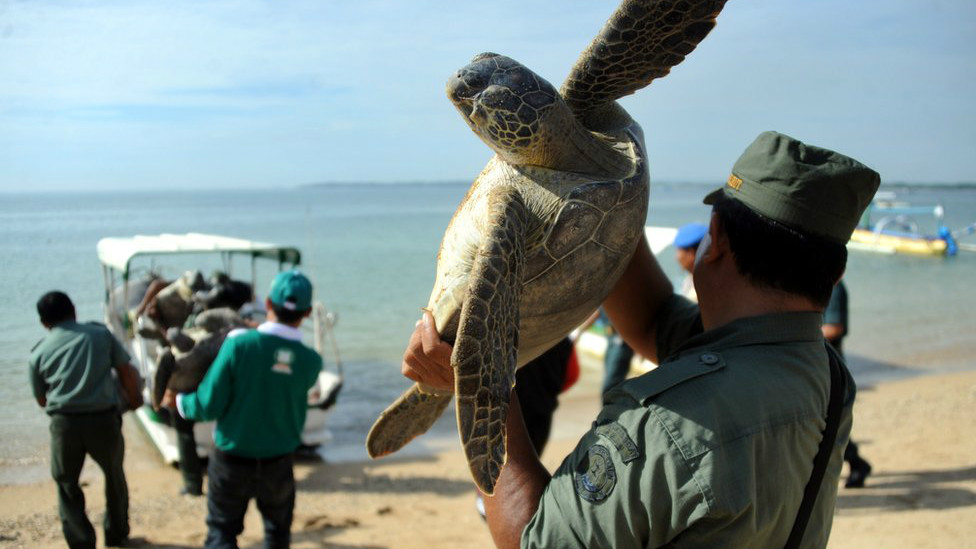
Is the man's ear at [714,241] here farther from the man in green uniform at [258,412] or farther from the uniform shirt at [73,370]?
the uniform shirt at [73,370]

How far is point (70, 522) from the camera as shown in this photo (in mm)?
5125

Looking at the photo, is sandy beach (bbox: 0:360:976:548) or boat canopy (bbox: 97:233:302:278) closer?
sandy beach (bbox: 0:360:976:548)

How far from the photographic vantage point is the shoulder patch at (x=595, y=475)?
4.57 feet

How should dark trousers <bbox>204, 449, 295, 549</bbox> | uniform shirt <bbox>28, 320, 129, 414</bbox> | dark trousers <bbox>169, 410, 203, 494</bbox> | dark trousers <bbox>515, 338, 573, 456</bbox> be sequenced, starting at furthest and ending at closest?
dark trousers <bbox>169, 410, 203, 494</bbox>, uniform shirt <bbox>28, 320, 129, 414</bbox>, dark trousers <bbox>515, 338, 573, 456</bbox>, dark trousers <bbox>204, 449, 295, 549</bbox>

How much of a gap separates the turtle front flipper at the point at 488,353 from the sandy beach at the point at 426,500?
180 inches

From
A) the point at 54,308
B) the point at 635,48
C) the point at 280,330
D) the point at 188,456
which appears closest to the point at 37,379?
the point at 54,308

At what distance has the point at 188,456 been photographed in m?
7.03

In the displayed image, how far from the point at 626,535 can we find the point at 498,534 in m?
0.33

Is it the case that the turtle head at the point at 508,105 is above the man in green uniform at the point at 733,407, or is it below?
above

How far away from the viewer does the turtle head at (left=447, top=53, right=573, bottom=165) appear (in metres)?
1.71

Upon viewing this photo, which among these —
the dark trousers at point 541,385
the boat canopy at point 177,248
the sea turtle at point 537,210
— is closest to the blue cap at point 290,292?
the dark trousers at point 541,385

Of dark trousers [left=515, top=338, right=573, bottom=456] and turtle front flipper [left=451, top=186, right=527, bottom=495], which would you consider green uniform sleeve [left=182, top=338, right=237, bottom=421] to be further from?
turtle front flipper [left=451, top=186, right=527, bottom=495]

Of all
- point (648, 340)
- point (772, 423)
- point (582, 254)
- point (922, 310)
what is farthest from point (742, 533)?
point (922, 310)

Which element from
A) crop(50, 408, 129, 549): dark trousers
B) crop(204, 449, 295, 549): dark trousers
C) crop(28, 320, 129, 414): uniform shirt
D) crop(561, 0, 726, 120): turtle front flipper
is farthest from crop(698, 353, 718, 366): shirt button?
crop(50, 408, 129, 549): dark trousers
